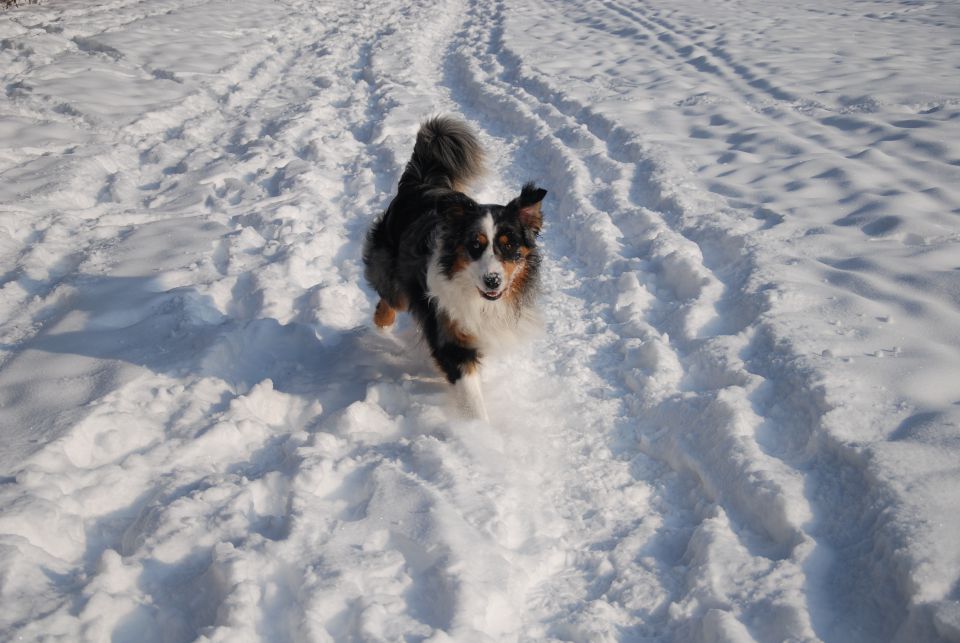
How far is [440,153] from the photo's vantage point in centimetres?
496

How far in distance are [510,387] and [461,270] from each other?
921 mm

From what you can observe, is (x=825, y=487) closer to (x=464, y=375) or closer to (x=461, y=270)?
(x=464, y=375)

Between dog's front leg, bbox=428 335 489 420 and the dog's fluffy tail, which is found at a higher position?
the dog's fluffy tail

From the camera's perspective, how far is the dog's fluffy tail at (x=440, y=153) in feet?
16.1

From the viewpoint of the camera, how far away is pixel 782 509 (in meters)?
2.88

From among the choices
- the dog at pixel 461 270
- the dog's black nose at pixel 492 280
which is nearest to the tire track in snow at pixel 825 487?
the dog at pixel 461 270

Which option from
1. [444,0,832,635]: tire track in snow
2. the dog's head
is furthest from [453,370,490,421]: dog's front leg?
[444,0,832,635]: tire track in snow

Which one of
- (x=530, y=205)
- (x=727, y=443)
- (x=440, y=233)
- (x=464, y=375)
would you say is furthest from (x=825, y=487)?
(x=440, y=233)

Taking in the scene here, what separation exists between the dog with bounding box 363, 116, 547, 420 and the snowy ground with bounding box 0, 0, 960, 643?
0.32m

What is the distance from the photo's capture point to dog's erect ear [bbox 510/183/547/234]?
3793 millimetres

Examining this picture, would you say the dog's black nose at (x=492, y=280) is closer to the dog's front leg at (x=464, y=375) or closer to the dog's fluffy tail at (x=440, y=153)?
the dog's front leg at (x=464, y=375)

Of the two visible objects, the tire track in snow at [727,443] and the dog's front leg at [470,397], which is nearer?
the tire track in snow at [727,443]

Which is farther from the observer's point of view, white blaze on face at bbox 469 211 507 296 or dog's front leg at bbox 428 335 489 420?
dog's front leg at bbox 428 335 489 420

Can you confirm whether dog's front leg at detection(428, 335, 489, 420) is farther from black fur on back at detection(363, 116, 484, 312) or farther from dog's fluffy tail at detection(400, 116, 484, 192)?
dog's fluffy tail at detection(400, 116, 484, 192)
